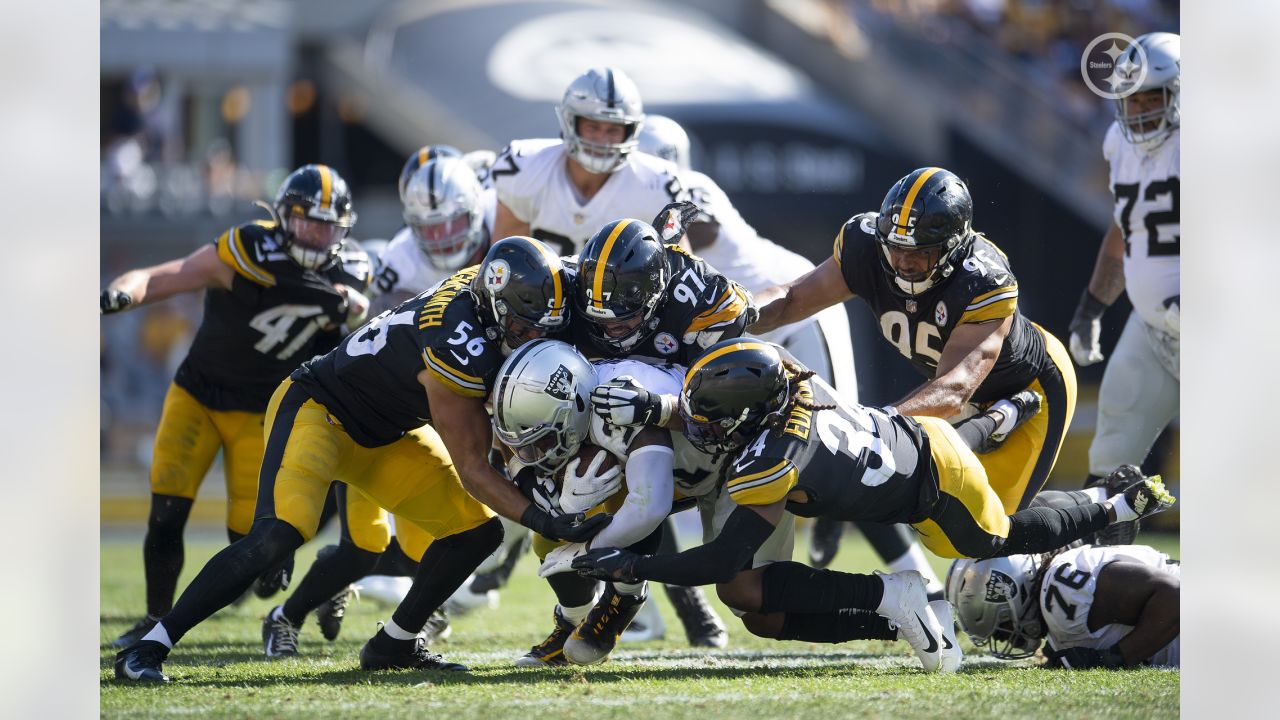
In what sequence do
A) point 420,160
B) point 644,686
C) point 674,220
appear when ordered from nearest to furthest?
point 644,686 < point 674,220 < point 420,160

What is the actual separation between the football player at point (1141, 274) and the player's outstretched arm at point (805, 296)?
4.50 ft

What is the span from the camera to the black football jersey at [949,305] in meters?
4.68

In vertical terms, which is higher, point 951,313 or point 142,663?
point 951,313

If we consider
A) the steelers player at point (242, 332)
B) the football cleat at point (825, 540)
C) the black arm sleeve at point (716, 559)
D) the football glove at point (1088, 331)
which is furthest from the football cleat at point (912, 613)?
the steelers player at point (242, 332)

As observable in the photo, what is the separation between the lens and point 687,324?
455 cm

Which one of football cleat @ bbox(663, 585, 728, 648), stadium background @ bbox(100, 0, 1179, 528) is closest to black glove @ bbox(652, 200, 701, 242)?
football cleat @ bbox(663, 585, 728, 648)

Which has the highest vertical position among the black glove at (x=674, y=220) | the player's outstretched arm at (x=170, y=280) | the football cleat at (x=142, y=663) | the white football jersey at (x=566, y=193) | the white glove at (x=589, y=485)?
the white football jersey at (x=566, y=193)

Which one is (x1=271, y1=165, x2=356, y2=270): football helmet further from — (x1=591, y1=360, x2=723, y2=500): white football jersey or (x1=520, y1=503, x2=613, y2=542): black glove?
(x1=520, y1=503, x2=613, y2=542): black glove

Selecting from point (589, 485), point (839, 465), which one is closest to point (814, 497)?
point (839, 465)

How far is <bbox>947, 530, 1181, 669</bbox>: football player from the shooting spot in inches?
177

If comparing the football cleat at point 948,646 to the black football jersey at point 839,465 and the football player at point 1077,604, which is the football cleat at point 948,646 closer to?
the football player at point 1077,604

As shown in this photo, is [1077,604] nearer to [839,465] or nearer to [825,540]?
[839,465]

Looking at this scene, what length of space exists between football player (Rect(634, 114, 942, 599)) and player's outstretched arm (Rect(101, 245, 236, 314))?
1.83m

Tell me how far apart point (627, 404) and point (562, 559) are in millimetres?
495
